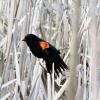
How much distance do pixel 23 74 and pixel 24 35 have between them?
204 millimetres

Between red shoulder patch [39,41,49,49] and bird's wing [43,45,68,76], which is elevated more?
red shoulder patch [39,41,49,49]

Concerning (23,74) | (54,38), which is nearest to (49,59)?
(23,74)

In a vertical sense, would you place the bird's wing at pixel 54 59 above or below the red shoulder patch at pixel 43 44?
below

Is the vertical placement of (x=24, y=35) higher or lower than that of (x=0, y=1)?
lower

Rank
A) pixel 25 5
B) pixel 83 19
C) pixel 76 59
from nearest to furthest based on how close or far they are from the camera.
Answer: pixel 76 59, pixel 25 5, pixel 83 19

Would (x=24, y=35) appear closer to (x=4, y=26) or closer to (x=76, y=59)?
(x=4, y=26)

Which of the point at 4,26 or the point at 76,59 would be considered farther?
the point at 4,26

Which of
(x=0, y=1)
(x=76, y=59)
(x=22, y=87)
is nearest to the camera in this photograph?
(x=76, y=59)

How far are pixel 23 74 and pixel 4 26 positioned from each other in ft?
1.61

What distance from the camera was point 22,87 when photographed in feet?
3.82

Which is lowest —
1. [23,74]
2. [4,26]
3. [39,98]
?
[39,98]

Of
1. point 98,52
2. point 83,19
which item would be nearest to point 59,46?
point 83,19

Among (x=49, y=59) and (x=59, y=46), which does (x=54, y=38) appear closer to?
(x=59, y=46)

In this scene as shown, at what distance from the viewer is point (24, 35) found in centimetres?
133
